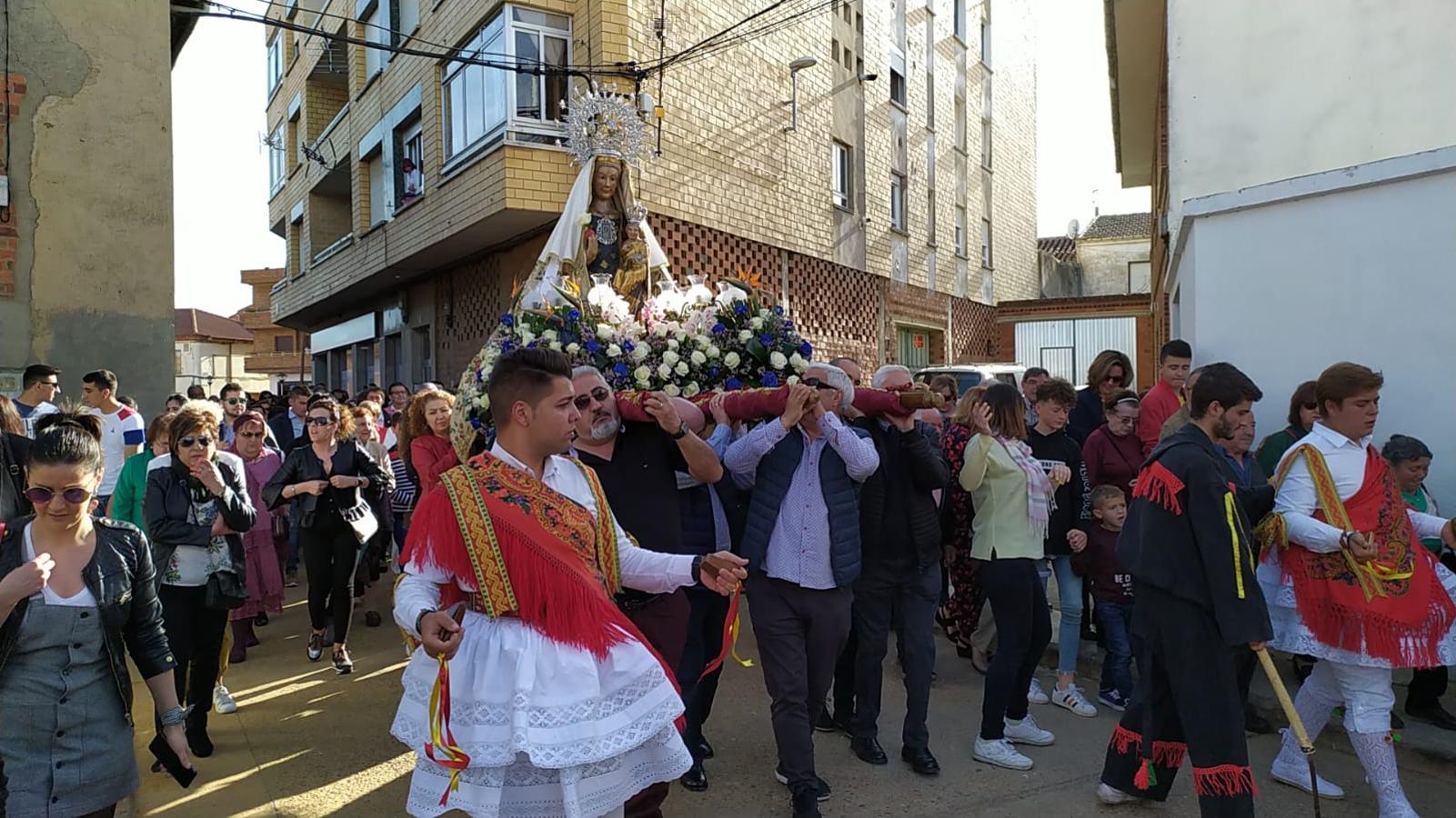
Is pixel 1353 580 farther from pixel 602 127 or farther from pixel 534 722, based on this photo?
pixel 602 127

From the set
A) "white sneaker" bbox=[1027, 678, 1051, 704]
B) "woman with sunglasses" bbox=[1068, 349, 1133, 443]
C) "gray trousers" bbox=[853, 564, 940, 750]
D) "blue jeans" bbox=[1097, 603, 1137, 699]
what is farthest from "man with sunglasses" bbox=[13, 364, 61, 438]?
"woman with sunglasses" bbox=[1068, 349, 1133, 443]

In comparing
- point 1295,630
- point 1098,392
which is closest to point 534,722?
point 1295,630

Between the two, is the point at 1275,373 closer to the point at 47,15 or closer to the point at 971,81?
the point at 47,15

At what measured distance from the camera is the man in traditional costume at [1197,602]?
3.58 metres

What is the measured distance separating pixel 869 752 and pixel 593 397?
237cm

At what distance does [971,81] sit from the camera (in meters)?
23.5

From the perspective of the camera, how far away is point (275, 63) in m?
24.0

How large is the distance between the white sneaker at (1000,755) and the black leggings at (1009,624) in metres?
0.04

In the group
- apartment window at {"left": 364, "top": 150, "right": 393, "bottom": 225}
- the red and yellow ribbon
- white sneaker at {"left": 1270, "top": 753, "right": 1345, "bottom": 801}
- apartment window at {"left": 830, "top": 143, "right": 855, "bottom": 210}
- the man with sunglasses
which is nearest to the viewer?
the red and yellow ribbon

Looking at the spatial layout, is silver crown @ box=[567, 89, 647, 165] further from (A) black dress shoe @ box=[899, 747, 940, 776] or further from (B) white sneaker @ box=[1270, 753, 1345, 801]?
(B) white sneaker @ box=[1270, 753, 1345, 801]

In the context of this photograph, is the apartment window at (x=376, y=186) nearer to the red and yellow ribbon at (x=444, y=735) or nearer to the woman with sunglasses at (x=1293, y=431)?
the woman with sunglasses at (x=1293, y=431)

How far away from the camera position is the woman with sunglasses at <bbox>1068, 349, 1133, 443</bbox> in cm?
684

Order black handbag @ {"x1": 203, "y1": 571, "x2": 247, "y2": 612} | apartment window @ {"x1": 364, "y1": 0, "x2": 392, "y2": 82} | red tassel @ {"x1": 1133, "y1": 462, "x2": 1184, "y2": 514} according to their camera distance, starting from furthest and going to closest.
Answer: apartment window @ {"x1": 364, "y1": 0, "x2": 392, "y2": 82}, black handbag @ {"x1": 203, "y1": 571, "x2": 247, "y2": 612}, red tassel @ {"x1": 1133, "y1": 462, "x2": 1184, "y2": 514}

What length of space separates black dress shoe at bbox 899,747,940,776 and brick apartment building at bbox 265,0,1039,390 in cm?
862
